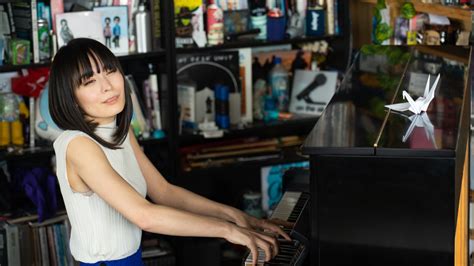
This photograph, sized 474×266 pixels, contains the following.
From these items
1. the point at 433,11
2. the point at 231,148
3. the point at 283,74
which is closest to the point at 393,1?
the point at 433,11

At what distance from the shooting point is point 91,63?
95.3 inches

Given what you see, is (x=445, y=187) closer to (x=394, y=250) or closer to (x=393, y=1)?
(x=394, y=250)

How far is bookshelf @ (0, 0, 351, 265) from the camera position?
4113mm

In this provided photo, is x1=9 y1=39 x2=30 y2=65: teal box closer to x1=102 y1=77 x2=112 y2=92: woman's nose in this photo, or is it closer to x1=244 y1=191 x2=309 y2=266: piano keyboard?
x1=102 y1=77 x2=112 y2=92: woman's nose

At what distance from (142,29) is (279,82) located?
2.71 feet

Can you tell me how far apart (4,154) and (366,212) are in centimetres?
233

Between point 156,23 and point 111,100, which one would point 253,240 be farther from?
point 156,23

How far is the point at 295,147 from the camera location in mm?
4664

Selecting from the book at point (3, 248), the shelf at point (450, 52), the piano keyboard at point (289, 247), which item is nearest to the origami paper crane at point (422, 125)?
the piano keyboard at point (289, 247)

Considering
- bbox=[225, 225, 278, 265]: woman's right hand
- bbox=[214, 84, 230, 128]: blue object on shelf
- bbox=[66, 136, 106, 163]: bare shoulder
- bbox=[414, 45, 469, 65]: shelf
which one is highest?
bbox=[414, 45, 469, 65]: shelf

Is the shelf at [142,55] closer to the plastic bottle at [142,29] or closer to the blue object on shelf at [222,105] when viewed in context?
the plastic bottle at [142,29]

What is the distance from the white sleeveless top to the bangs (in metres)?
0.15

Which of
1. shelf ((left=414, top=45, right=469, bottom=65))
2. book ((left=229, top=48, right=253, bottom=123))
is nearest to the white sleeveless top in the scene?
shelf ((left=414, top=45, right=469, bottom=65))

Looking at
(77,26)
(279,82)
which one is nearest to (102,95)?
(77,26)
